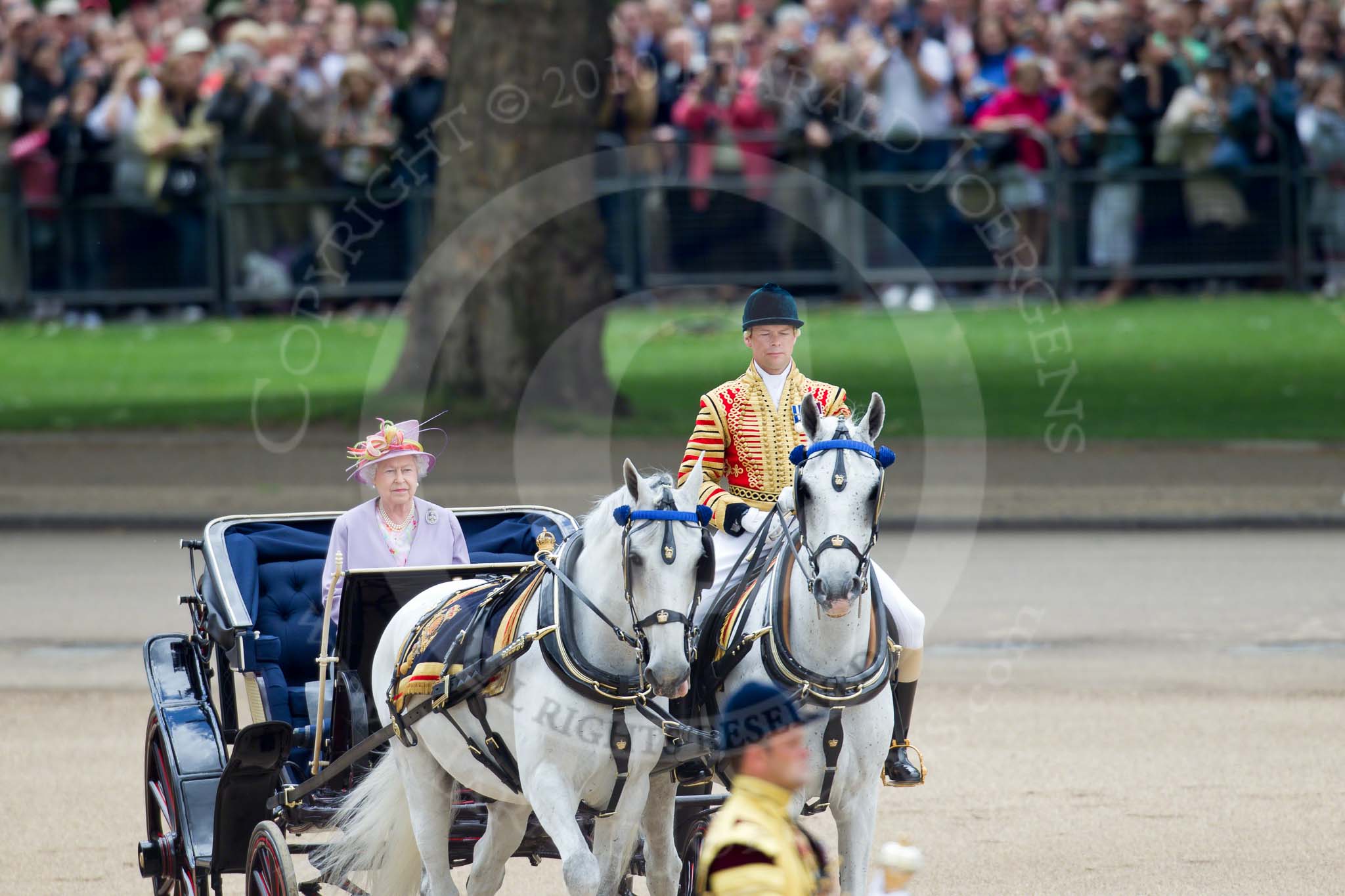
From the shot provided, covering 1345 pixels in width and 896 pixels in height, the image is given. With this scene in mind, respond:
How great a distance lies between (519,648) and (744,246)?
1510 cm

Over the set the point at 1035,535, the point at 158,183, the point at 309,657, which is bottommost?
the point at 1035,535

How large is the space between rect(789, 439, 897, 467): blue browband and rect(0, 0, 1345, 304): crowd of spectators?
13956 mm

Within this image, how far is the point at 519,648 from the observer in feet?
19.0

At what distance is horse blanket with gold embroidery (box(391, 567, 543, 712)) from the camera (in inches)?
235

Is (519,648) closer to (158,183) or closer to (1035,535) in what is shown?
(1035,535)

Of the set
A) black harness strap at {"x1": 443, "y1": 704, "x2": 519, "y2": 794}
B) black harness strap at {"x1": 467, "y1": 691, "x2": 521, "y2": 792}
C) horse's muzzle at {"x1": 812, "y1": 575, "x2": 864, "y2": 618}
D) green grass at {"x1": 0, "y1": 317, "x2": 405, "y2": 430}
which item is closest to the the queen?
black harness strap at {"x1": 443, "y1": 704, "x2": 519, "y2": 794}

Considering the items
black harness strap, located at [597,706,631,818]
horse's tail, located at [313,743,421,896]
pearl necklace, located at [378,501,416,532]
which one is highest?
pearl necklace, located at [378,501,416,532]

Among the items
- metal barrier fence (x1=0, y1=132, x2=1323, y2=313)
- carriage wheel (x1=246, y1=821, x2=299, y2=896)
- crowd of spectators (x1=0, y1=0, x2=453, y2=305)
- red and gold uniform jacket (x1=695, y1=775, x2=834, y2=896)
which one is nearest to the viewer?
red and gold uniform jacket (x1=695, y1=775, x2=834, y2=896)

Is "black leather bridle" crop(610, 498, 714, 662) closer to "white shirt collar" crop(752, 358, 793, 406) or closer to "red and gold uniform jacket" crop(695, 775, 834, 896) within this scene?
"white shirt collar" crop(752, 358, 793, 406)

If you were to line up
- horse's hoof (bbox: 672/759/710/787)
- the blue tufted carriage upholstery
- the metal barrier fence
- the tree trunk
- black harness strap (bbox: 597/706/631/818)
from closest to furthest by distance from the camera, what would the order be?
1. black harness strap (bbox: 597/706/631/818)
2. horse's hoof (bbox: 672/759/710/787)
3. the blue tufted carriage upholstery
4. the tree trunk
5. the metal barrier fence

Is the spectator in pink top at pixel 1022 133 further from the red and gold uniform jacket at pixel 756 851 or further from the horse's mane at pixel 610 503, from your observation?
the red and gold uniform jacket at pixel 756 851

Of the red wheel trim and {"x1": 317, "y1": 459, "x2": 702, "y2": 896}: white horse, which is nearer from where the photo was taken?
{"x1": 317, "y1": 459, "x2": 702, "y2": 896}: white horse

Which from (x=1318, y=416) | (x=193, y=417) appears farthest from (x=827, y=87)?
(x=193, y=417)

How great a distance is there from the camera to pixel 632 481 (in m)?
5.60
